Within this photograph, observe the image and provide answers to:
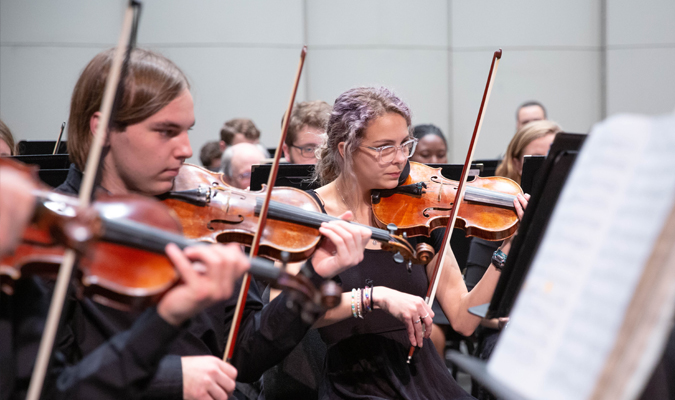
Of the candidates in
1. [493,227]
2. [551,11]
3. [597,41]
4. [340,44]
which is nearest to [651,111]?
[597,41]

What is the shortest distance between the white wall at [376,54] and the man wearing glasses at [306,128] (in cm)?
143

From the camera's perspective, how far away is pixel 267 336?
126 centimetres

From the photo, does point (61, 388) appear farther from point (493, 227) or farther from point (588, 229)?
point (493, 227)

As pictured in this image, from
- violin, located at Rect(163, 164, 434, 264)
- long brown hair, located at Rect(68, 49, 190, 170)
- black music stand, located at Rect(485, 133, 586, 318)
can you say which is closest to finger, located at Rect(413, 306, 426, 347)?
violin, located at Rect(163, 164, 434, 264)

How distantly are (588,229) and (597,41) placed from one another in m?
5.25

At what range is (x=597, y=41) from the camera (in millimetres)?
5242

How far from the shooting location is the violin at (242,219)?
1.33m

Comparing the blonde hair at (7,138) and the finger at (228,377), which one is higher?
the blonde hair at (7,138)

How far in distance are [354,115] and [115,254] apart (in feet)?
3.39

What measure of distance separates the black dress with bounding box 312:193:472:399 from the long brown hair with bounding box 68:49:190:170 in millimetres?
735

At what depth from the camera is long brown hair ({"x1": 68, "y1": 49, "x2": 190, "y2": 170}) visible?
116 cm

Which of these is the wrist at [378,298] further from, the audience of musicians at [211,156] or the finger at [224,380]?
the audience of musicians at [211,156]

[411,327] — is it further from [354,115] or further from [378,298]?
[354,115]

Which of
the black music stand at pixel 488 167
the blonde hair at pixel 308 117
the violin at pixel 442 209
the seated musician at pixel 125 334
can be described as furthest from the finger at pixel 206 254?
the blonde hair at pixel 308 117
